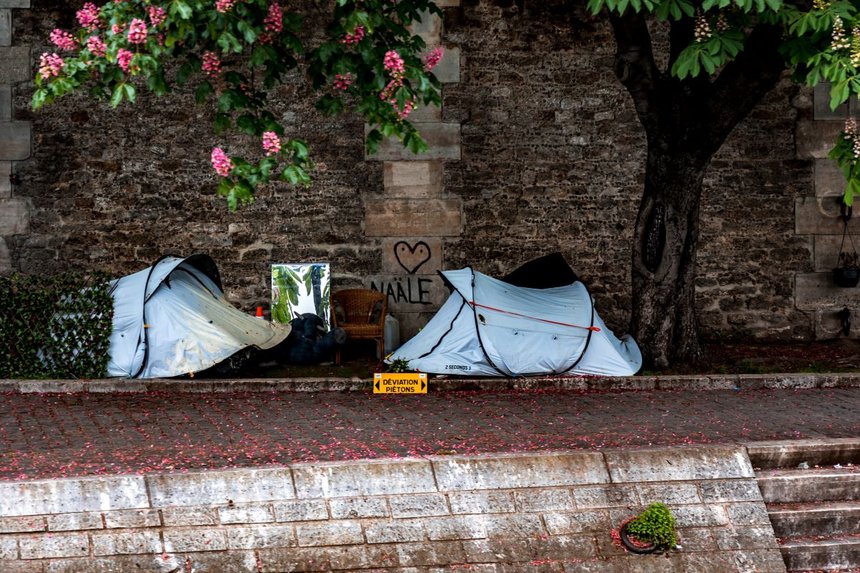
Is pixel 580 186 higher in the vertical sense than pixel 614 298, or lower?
higher

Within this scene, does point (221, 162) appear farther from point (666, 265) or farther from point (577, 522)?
point (666, 265)

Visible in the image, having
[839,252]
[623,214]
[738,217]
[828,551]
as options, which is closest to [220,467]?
[828,551]

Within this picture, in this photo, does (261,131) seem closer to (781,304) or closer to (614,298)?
(614,298)

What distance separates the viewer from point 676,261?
32.8ft

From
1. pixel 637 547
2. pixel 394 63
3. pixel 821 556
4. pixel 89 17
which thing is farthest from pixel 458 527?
pixel 89 17

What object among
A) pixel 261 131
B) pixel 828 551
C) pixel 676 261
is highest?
pixel 261 131

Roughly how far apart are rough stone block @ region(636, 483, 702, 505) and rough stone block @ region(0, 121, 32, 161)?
28.0 ft

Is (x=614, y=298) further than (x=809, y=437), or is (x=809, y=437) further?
(x=614, y=298)

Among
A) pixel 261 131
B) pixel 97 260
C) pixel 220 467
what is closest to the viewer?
pixel 220 467

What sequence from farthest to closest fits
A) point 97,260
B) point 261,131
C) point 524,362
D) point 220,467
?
point 97,260 → point 524,362 → point 261,131 → point 220,467

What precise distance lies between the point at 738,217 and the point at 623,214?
1427 millimetres

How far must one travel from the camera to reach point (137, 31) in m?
5.96

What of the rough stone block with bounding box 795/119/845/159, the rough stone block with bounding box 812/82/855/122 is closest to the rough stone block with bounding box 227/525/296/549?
the rough stone block with bounding box 795/119/845/159

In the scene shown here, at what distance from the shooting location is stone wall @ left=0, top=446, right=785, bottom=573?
5258 mm
